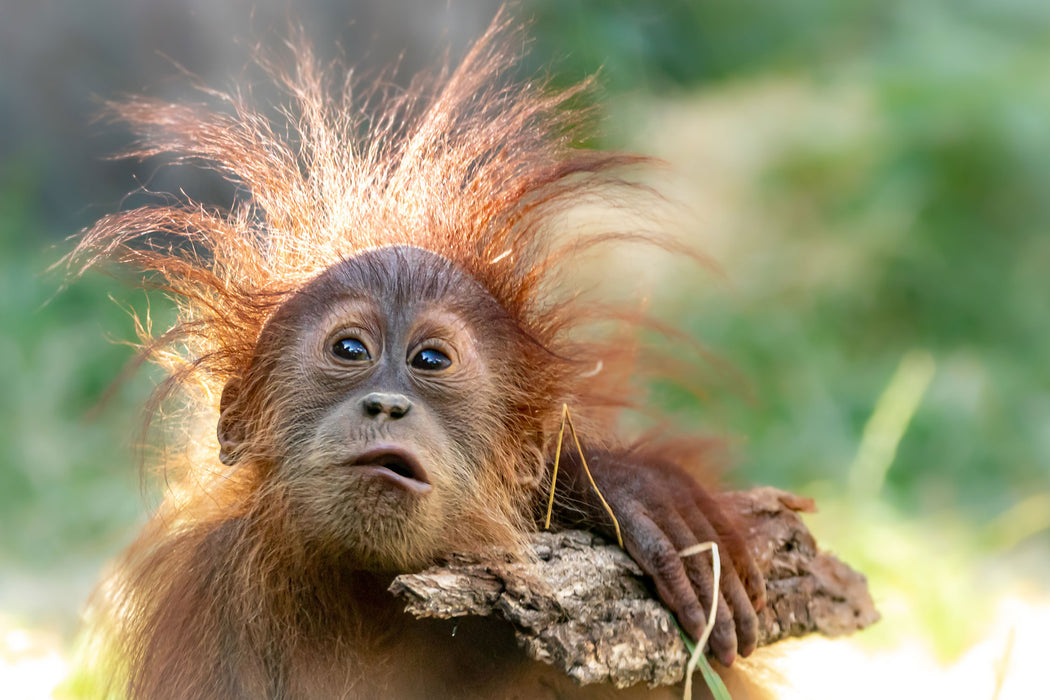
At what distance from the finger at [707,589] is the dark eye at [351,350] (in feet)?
2.65

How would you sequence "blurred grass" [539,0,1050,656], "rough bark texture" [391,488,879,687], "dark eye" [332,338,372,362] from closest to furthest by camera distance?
1. "rough bark texture" [391,488,879,687]
2. "dark eye" [332,338,372,362]
3. "blurred grass" [539,0,1050,656]

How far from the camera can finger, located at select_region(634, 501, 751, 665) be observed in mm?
2243

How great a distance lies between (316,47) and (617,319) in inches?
189

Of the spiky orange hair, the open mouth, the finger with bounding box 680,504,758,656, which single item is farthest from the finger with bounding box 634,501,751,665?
the open mouth

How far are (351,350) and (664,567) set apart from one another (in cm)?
87

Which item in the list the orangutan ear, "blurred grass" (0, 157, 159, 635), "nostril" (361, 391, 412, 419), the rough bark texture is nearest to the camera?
the rough bark texture

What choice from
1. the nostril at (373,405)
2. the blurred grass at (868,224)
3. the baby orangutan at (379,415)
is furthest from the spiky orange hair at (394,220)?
the blurred grass at (868,224)

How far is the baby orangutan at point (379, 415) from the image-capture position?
223 centimetres

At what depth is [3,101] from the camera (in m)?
7.26

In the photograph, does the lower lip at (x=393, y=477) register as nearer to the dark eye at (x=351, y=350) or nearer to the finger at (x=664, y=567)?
the dark eye at (x=351, y=350)

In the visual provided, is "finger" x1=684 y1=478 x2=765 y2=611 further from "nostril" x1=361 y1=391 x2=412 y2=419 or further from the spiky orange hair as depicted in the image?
"nostril" x1=361 y1=391 x2=412 y2=419

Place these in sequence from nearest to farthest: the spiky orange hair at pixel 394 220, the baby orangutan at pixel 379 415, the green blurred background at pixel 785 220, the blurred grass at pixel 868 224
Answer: the baby orangutan at pixel 379 415 < the spiky orange hair at pixel 394 220 < the green blurred background at pixel 785 220 < the blurred grass at pixel 868 224

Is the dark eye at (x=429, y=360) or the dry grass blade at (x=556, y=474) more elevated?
the dark eye at (x=429, y=360)

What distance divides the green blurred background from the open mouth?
304 cm
